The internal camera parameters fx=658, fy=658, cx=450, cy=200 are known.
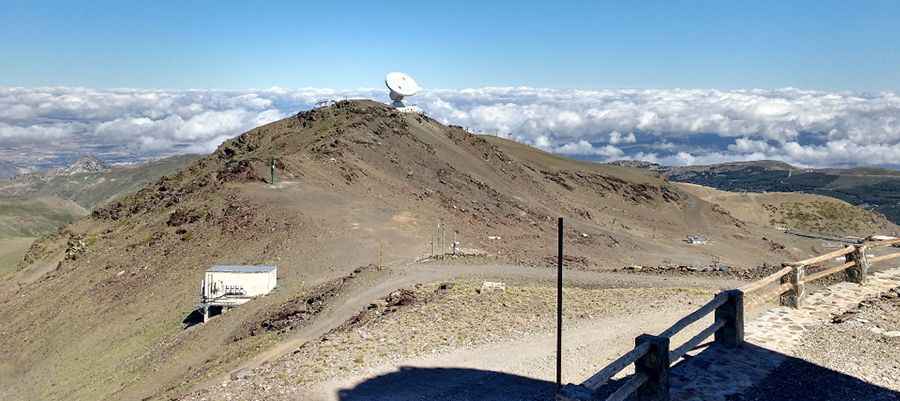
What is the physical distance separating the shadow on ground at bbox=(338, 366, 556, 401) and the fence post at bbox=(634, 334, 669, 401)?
289 cm

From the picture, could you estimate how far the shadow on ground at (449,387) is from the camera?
13703 mm

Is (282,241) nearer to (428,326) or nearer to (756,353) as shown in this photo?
(428,326)

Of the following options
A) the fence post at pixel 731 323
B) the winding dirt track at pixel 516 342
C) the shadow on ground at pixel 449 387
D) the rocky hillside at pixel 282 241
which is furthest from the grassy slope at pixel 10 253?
the fence post at pixel 731 323

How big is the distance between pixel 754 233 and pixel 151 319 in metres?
73.4

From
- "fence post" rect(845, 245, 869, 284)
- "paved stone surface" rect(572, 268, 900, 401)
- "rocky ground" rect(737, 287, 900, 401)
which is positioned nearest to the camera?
"rocky ground" rect(737, 287, 900, 401)

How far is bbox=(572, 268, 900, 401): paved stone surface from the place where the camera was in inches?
462

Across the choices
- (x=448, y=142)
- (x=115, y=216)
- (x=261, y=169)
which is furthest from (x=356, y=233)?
(x=448, y=142)

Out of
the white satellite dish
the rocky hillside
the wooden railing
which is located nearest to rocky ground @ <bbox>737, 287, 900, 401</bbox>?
the wooden railing

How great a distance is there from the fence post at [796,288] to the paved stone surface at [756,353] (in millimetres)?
179

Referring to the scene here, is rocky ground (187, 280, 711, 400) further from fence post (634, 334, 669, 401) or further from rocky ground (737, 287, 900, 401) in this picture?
fence post (634, 334, 669, 401)

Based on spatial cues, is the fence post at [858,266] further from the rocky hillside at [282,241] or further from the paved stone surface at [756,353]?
the rocky hillside at [282,241]

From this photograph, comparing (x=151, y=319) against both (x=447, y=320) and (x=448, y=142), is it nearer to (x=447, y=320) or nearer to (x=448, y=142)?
(x=447, y=320)

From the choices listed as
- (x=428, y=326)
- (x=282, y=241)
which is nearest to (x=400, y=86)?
(x=282, y=241)

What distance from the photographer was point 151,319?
95.3ft
